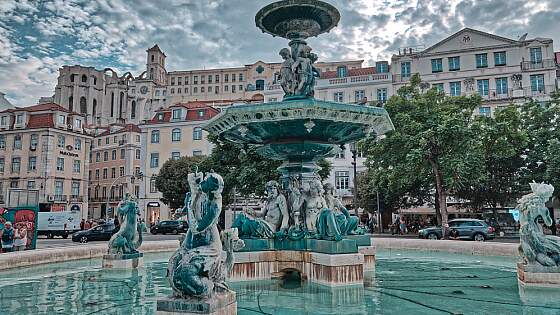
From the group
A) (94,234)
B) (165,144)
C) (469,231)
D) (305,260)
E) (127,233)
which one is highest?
(165,144)

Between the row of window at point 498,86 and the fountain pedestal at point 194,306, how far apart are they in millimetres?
42476

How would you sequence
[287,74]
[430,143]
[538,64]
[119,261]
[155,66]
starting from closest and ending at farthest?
[287,74] → [119,261] → [430,143] → [538,64] → [155,66]

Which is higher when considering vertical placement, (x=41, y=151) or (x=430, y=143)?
(x=41, y=151)

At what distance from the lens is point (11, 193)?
20.1 metres

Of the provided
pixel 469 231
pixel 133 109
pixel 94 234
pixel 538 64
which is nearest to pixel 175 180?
pixel 94 234

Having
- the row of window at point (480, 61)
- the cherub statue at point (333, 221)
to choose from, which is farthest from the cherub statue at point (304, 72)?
the row of window at point (480, 61)

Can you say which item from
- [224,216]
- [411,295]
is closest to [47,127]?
[224,216]

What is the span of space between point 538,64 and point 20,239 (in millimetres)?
45328

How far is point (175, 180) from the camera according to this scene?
44.6 metres

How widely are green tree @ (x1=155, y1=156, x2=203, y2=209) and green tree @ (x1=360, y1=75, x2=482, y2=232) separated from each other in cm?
2201

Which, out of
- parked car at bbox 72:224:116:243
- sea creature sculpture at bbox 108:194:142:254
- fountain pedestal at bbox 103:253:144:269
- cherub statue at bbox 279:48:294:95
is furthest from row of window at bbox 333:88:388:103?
fountain pedestal at bbox 103:253:144:269

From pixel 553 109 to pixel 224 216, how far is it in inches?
1086

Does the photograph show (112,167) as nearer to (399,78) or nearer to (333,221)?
(399,78)

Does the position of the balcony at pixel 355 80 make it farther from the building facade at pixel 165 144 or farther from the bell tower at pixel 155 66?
the bell tower at pixel 155 66
